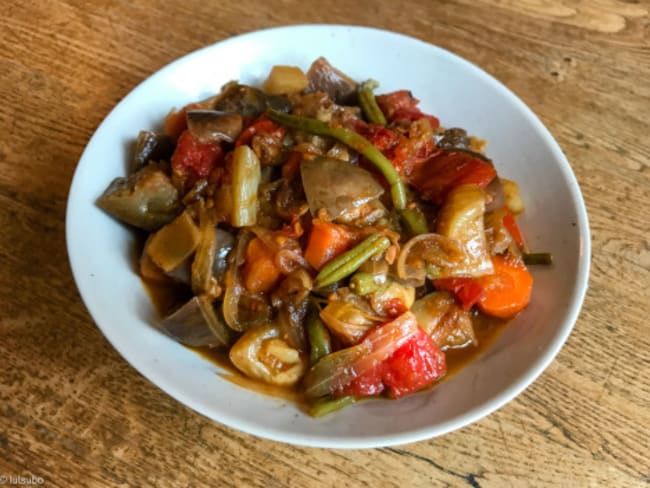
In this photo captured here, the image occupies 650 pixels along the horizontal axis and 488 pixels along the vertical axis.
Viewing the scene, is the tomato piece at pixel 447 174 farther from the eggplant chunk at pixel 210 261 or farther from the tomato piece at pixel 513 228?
the eggplant chunk at pixel 210 261

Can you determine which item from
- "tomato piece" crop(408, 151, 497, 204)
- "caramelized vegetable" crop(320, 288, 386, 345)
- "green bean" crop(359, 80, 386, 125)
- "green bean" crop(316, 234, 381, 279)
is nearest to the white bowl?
"green bean" crop(359, 80, 386, 125)

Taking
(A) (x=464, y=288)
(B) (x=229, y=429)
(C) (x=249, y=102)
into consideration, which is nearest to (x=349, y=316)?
(A) (x=464, y=288)

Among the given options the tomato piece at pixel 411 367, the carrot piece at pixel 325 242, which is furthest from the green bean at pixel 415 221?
the tomato piece at pixel 411 367

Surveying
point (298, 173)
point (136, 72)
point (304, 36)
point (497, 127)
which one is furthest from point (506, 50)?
point (136, 72)

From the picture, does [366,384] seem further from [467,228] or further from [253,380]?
[467,228]

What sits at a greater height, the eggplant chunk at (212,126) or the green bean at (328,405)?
the eggplant chunk at (212,126)

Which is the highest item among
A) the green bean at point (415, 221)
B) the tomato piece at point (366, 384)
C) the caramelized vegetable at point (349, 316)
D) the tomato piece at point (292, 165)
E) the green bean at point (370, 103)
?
the green bean at point (370, 103)

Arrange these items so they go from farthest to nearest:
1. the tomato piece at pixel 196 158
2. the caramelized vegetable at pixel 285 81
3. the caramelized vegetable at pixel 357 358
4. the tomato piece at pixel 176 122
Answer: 1. the caramelized vegetable at pixel 285 81
2. the tomato piece at pixel 176 122
3. the tomato piece at pixel 196 158
4. the caramelized vegetable at pixel 357 358

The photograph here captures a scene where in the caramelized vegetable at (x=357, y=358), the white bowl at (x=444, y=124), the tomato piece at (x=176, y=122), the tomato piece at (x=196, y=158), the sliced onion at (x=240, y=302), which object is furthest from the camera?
the tomato piece at (x=176, y=122)
